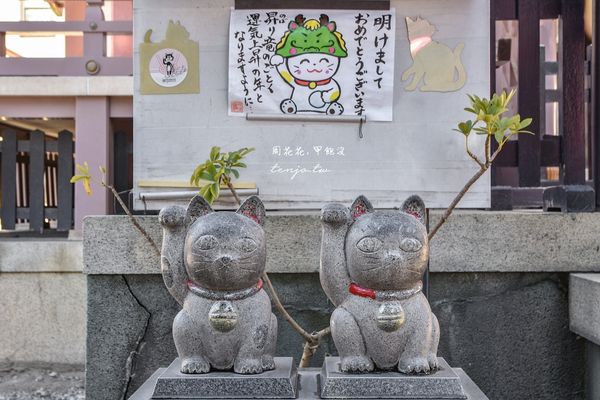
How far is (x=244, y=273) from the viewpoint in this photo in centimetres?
279

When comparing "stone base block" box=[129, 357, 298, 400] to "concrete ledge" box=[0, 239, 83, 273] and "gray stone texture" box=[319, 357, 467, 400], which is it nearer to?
"gray stone texture" box=[319, 357, 467, 400]

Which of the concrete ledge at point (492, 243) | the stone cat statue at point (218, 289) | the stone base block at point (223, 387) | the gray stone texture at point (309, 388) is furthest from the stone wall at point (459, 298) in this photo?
the stone base block at point (223, 387)

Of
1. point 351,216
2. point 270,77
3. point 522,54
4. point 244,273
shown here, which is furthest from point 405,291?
point 522,54

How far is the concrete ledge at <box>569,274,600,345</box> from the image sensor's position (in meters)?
3.57

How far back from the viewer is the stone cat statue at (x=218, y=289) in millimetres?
2764

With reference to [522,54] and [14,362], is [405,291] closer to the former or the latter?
[522,54]

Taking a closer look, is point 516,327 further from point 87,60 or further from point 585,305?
point 87,60

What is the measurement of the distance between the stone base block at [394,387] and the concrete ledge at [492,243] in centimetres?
127

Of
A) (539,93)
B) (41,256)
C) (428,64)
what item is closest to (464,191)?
(428,64)

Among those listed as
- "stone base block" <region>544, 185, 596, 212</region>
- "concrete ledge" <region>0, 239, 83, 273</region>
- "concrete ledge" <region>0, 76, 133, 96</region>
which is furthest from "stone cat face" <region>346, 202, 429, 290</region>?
"concrete ledge" <region>0, 76, 133, 96</region>

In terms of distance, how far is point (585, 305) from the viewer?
3.73m

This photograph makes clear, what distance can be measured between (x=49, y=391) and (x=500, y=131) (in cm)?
479

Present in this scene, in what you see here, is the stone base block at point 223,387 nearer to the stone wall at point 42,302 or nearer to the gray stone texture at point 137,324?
the gray stone texture at point 137,324

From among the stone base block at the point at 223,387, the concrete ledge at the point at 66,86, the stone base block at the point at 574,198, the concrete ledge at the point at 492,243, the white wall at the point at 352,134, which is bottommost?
the stone base block at the point at 223,387
